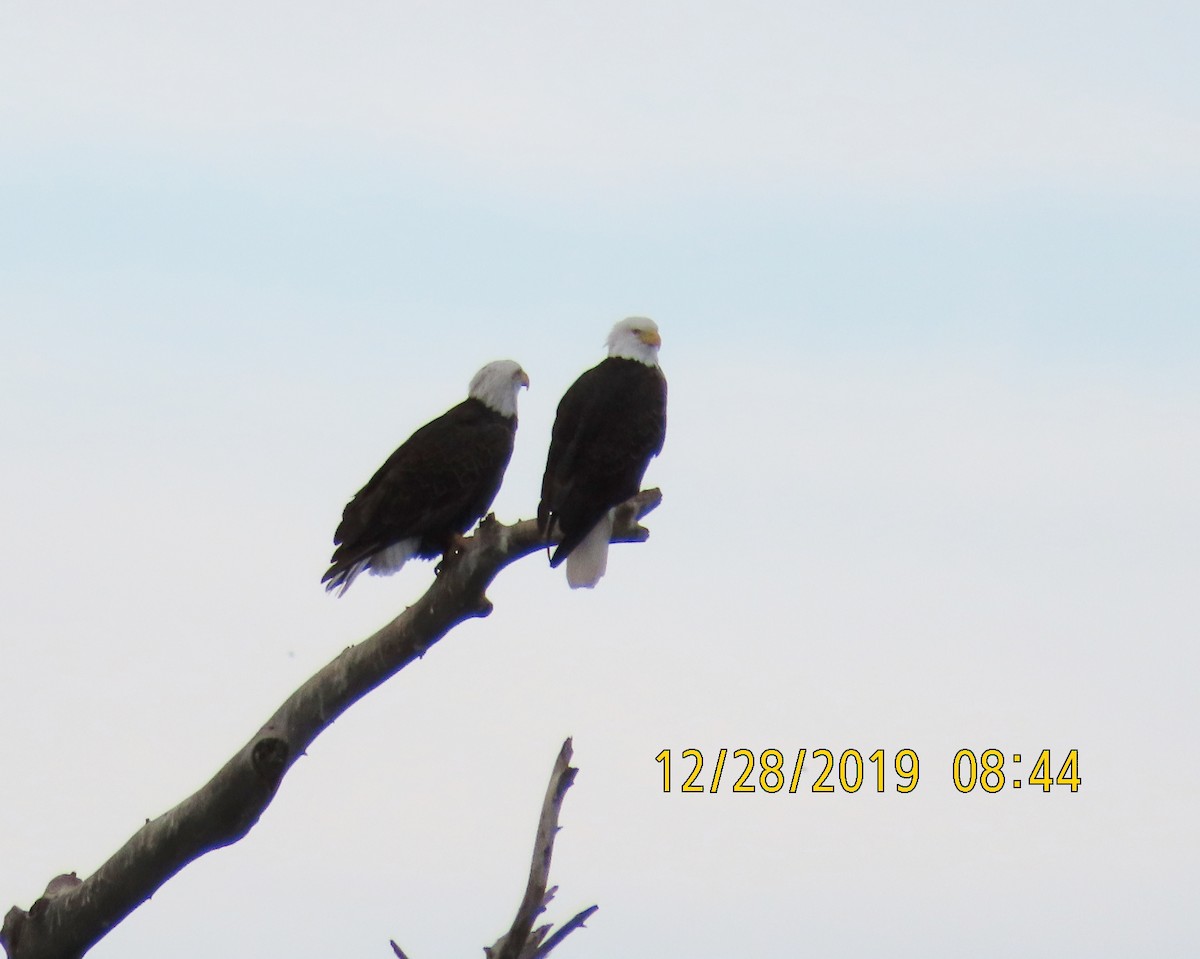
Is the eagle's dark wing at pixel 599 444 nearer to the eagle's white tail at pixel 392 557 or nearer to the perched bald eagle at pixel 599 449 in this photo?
the perched bald eagle at pixel 599 449

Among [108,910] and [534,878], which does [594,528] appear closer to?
[534,878]

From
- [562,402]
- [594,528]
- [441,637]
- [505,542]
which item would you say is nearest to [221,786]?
[441,637]

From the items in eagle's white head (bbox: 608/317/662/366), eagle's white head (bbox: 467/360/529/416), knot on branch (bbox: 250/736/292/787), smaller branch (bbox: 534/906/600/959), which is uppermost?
eagle's white head (bbox: 608/317/662/366)

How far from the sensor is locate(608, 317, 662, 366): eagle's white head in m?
6.80

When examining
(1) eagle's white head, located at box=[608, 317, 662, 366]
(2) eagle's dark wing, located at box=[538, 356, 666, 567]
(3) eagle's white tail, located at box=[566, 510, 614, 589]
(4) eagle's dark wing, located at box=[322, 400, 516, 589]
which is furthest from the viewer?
(1) eagle's white head, located at box=[608, 317, 662, 366]

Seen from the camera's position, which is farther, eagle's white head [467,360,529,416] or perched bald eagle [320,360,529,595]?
eagle's white head [467,360,529,416]

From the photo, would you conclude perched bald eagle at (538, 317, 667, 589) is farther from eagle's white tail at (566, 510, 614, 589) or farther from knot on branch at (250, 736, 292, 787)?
knot on branch at (250, 736, 292, 787)

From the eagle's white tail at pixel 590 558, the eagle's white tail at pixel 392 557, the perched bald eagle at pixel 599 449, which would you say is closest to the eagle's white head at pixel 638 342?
the perched bald eagle at pixel 599 449

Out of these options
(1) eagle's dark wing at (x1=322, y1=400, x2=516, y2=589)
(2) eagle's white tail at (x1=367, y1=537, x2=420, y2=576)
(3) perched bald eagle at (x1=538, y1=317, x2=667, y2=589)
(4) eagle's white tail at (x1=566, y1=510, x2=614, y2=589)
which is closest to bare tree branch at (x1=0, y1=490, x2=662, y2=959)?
(3) perched bald eagle at (x1=538, y1=317, x2=667, y2=589)

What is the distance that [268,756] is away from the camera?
5.23 metres

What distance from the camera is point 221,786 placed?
17.4 feet

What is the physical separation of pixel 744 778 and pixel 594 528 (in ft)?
5.00

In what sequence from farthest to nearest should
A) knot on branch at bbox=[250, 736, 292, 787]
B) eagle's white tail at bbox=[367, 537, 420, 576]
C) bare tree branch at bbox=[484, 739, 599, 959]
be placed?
eagle's white tail at bbox=[367, 537, 420, 576] → knot on branch at bbox=[250, 736, 292, 787] → bare tree branch at bbox=[484, 739, 599, 959]

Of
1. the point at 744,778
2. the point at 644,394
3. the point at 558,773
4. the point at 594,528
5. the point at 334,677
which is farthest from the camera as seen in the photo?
the point at 744,778
